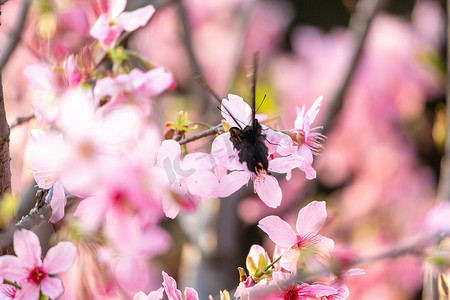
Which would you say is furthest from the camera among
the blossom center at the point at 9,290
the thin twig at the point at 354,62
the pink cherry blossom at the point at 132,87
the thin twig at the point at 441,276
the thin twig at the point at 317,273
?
the thin twig at the point at 354,62

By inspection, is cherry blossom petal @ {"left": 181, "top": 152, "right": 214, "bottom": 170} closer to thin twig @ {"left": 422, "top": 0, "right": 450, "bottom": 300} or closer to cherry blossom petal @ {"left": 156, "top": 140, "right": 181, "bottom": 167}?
cherry blossom petal @ {"left": 156, "top": 140, "right": 181, "bottom": 167}

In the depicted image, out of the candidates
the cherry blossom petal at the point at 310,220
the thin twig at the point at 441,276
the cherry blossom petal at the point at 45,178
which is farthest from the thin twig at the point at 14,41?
the thin twig at the point at 441,276

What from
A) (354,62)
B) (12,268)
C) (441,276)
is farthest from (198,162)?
(354,62)

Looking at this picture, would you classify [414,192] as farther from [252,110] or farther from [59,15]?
[252,110]

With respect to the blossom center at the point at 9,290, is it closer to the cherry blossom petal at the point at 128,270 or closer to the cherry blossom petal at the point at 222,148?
the cherry blossom petal at the point at 128,270

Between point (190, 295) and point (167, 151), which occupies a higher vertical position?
point (167, 151)

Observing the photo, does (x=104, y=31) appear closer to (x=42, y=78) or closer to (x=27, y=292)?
(x=42, y=78)

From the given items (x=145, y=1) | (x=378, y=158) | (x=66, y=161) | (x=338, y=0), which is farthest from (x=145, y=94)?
(x=338, y=0)

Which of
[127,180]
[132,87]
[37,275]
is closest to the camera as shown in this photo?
[127,180]
